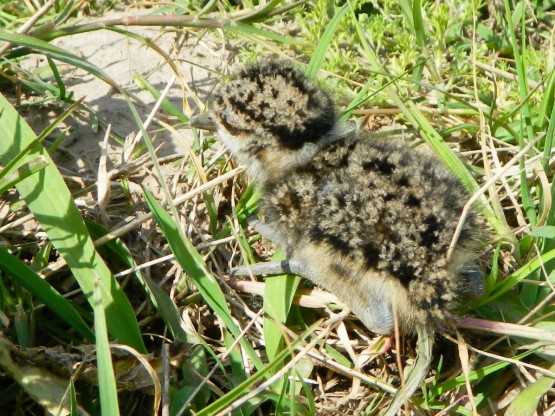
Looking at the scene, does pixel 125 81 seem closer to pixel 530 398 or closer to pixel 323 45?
pixel 323 45

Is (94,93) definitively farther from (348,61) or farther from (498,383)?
(498,383)

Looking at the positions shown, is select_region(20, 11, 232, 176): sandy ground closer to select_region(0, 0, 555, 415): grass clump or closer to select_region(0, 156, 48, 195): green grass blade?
select_region(0, 0, 555, 415): grass clump

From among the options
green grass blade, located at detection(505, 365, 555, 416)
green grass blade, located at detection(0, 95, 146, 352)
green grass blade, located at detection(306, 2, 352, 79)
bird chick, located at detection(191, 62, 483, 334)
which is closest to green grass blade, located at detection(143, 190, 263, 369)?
green grass blade, located at detection(0, 95, 146, 352)

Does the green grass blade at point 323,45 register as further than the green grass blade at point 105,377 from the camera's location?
Yes

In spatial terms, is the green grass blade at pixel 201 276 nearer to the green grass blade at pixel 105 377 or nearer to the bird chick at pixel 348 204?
the bird chick at pixel 348 204

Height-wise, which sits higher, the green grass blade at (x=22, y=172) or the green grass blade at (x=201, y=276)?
the green grass blade at (x=22, y=172)

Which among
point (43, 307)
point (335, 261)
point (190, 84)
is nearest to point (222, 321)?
point (335, 261)

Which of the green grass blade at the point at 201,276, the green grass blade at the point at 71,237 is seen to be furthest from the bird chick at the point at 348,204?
the green grass blade at the point at 71,237

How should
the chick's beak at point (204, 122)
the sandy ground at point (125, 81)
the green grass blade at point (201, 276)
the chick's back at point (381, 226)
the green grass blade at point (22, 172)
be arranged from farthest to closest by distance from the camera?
the sandy ground at point (125, 81) < the chick's beak at point (204, 122) < the green grass blade at point (201, 276) < the chick's back at point (381, 226) < the green grass blade at point (22, 172)
